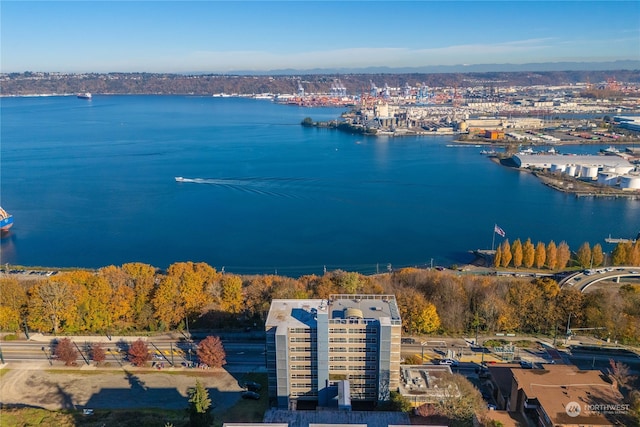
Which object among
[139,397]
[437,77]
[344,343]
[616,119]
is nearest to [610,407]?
[344,343]

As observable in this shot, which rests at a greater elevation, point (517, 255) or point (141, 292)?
point (141, 292)

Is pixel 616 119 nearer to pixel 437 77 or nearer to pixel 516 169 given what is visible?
pixel 516 169

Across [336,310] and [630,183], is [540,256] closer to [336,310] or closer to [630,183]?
[336,310]

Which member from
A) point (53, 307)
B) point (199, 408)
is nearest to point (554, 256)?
point (199, 408)

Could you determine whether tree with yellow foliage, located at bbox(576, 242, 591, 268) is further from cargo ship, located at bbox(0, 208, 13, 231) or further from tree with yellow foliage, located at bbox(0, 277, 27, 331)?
cargo ship, located at bbox(0, 208, 13, 231)

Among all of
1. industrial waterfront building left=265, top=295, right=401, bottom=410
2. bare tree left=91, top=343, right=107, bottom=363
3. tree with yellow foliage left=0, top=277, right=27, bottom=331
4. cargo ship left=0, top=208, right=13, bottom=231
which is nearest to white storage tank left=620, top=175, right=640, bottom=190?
industrial waterfront building left=265, top=295, right=401, bottom=410

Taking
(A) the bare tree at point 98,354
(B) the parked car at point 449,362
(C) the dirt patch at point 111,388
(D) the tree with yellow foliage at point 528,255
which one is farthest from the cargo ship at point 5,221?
(D) the tree with yellow foliage at point 528,255
